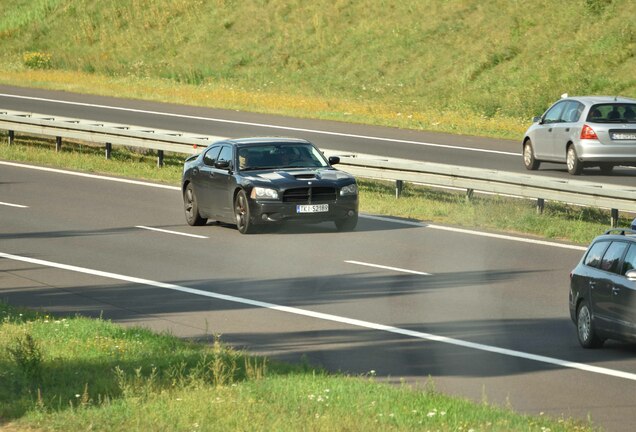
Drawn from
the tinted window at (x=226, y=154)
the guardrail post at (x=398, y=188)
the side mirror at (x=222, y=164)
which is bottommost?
the guardrail post at (x=398, y=188)

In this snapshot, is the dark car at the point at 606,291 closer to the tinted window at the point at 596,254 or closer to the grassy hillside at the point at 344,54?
the tinted window at the point at 596,254

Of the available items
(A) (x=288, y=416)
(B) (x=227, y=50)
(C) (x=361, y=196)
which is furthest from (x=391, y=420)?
(B) (x=227, y=50)

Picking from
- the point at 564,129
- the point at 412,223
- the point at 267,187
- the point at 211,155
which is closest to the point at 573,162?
the point at 564,129

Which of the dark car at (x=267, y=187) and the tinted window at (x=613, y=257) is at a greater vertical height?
the tinted window at (x=613, y=257)

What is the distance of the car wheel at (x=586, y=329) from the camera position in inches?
557

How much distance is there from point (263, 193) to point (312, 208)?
2.72 ft

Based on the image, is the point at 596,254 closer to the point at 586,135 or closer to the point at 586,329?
the point at 586,329

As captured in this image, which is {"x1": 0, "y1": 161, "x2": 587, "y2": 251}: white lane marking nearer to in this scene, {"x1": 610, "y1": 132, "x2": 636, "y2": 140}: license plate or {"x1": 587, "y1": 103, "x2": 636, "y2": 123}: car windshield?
{"x1": 610, "y1": 132, "x2": 636, "y2": 140}: license plate

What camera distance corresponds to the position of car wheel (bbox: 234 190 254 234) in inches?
907

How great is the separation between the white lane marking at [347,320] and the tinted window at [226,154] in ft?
16.0

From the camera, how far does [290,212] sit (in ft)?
74.8

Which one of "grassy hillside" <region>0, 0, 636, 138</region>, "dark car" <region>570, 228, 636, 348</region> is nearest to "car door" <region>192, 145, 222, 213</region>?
"dark car" <region>570, 228, 636, 348</region>

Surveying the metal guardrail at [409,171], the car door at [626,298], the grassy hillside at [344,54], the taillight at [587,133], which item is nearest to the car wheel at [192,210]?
the metal guardrail at [409,171]

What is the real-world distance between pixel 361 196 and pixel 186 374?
56.0ft
